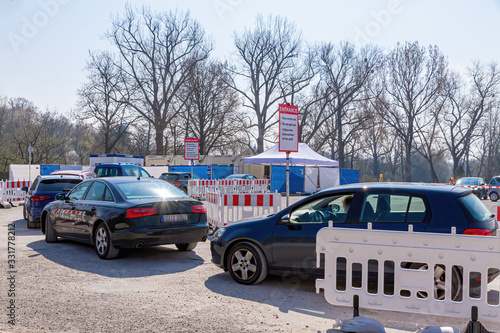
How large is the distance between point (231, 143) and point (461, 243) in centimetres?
4738

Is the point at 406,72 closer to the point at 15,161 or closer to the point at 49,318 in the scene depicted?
the point at 15,161

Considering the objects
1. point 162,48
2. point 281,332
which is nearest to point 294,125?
point 281,332

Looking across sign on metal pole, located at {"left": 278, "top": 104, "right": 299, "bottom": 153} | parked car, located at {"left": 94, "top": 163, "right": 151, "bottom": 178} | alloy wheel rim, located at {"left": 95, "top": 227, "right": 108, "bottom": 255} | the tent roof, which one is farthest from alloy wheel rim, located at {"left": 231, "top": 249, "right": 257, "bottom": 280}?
the tent roof

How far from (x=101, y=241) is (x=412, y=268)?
5756mm

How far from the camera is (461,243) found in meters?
3.86

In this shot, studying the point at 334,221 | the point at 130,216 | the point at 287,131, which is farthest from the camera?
the point at 287,131

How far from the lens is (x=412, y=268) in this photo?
4.17 meters

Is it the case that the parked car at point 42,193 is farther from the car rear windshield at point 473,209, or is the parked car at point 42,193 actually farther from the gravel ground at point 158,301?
the car rear windshield at point 473,209

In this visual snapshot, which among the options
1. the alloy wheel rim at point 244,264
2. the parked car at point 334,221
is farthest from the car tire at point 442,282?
the alloy wheel rim at point 244,264

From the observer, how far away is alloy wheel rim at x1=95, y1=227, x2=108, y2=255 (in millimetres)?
7979

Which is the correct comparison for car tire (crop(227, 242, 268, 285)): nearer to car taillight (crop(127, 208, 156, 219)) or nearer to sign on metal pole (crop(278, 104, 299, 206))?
car taillight (crop(127, 208, 156, 219))

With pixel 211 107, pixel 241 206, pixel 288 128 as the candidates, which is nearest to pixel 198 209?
pixel 241 206

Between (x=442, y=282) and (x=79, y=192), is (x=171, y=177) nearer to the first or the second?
(x=79, y=192)

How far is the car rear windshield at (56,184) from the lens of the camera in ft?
41.7
